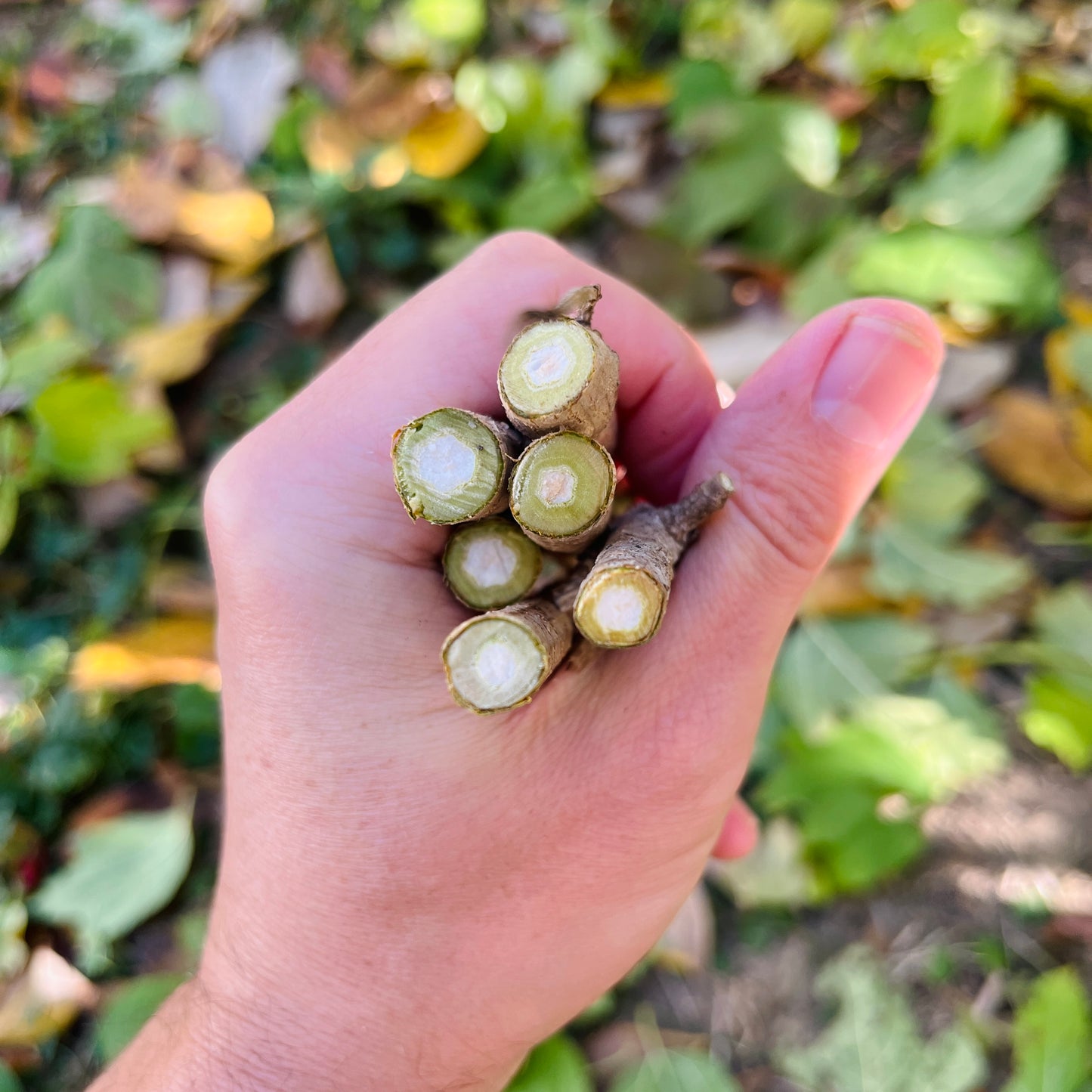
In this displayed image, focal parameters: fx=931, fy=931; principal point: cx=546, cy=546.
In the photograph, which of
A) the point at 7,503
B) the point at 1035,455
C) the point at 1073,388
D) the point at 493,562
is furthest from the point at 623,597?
the point at 7,503

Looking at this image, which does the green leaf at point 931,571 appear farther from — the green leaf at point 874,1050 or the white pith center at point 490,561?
the white pith center at point 490,561

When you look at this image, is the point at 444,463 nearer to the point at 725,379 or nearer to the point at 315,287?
the point at 725,379

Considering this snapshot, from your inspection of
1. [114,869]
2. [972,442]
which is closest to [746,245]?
[972,442]

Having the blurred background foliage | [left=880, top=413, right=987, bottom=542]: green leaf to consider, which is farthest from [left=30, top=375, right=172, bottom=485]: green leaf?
[left=880, top=413, right=987, bottom=542]: green leaf

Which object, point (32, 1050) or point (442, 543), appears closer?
point (442, 543)

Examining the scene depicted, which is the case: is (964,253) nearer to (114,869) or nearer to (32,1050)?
(114,869)
